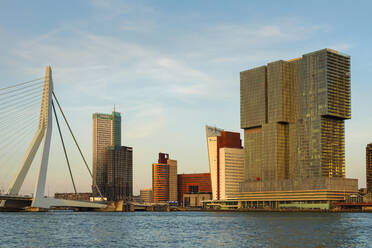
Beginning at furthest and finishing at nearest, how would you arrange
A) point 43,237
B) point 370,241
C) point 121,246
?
point 43,237, point 370,241, point 121,246

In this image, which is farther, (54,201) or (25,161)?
(54,201)

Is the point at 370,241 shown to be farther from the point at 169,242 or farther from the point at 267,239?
the point at 169,242

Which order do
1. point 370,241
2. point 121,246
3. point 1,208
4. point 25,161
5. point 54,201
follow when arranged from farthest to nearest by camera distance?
point 1,208 → point 54,201 → point 25,161 → point 370,241 → point 121,246

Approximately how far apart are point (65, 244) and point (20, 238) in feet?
30.3

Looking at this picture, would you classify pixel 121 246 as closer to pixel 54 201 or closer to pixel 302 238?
pixel 302 238

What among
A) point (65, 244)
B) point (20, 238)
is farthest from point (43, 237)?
point (65, 244)

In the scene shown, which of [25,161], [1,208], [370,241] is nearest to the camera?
[370,241]

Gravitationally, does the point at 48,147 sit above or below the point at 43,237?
above

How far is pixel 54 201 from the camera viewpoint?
161 metres

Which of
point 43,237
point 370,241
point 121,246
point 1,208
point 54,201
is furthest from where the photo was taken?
point 1,208

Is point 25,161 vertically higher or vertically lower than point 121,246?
higher

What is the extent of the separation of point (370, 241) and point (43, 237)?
41308 mm

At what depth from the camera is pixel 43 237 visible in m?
72.8

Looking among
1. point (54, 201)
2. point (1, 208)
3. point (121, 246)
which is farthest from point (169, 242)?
point (1, 208)
